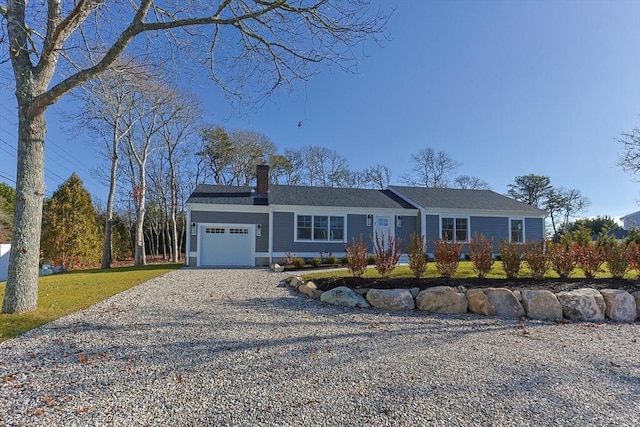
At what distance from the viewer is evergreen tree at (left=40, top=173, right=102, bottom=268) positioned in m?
16.2

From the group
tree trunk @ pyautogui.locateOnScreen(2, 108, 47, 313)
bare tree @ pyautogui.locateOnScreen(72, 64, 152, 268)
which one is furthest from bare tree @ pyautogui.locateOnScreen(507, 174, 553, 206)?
tree trunk @ pyautogui.locateOnScreen(2, 108, 47, 313)

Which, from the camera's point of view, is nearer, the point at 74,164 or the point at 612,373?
the point at 612,373

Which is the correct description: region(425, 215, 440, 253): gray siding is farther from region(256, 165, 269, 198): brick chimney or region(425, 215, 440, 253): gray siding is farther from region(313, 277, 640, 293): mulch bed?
region(313, 277, 640, 293): mulch bed

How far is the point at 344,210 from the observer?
1603 cm

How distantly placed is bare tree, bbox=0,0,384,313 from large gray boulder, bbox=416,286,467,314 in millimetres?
4544

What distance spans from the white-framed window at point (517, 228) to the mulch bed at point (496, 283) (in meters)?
10.9

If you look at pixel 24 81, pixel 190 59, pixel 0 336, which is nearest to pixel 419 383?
pixel 0 336

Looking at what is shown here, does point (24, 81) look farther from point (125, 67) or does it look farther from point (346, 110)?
point (346, 110)

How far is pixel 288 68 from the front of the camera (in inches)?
265

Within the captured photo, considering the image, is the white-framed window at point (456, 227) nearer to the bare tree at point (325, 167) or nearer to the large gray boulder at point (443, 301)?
the large gray boulder at point (443, 301)

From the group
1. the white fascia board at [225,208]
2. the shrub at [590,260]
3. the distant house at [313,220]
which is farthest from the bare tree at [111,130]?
the shrub at [590,260]

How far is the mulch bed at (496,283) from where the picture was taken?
6.67 meters

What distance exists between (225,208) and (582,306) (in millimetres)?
12986

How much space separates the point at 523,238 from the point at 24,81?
1970 cm
